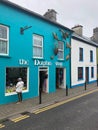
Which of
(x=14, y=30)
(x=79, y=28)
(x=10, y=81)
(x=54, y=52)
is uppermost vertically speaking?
(x=79, y=28)

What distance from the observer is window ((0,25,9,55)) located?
35.9ft

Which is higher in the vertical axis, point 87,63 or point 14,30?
point 14,30

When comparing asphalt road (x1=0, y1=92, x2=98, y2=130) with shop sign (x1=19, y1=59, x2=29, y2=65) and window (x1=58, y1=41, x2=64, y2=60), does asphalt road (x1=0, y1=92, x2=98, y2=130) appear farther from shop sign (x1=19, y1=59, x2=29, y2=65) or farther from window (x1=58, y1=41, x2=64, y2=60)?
window (x1=58, y1=41, x2=64, y2=60)

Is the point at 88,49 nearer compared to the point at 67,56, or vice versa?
the point at 67,56

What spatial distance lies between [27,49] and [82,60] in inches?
423

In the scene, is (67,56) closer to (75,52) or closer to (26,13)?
(75,52)

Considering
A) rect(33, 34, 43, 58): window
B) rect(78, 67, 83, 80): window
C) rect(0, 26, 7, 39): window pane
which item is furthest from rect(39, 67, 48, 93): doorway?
rect(78, 67, 83, 80): window

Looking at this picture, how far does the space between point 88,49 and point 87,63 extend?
78.0 inches

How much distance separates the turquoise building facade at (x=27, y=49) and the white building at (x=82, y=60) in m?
2.72

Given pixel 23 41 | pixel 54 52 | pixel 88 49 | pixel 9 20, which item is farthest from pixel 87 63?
pixel 9 20

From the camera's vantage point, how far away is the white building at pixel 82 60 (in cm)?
1928

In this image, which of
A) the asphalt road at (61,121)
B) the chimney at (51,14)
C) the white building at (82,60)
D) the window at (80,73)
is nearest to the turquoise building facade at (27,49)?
the chimney at (51,14)

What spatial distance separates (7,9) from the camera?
1109cm

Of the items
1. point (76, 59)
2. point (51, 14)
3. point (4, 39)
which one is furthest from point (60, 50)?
point (4, 39)
